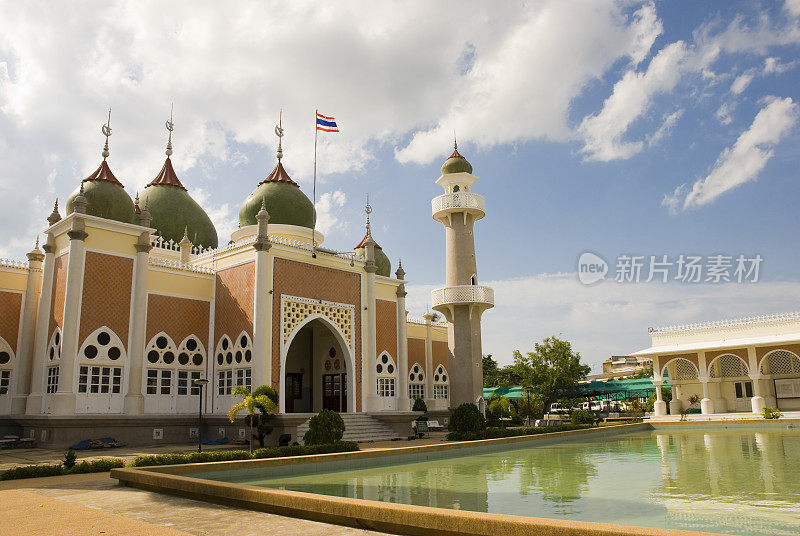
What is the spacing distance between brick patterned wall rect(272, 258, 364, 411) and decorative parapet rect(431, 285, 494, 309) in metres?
3.95

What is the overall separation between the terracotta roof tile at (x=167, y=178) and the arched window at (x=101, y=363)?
1008 centimetres

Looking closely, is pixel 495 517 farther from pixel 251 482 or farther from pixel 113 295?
pixel 113 295

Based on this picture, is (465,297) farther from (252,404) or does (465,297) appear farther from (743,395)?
(743,395)

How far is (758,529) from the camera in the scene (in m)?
6.52

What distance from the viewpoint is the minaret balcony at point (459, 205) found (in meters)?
25.5

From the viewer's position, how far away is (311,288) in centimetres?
2081

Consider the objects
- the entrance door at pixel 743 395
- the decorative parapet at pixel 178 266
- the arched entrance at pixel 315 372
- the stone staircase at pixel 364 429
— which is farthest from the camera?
the entrance door at pixel 743 395

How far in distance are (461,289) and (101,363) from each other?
43.4 ft

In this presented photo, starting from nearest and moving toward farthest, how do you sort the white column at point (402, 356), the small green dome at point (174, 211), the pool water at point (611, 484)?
the pool water at point (611, 484), the white column at point (402, 356), the small green dome at point (174, 211)

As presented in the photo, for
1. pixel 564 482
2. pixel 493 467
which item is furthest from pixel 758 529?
pixel 493 467

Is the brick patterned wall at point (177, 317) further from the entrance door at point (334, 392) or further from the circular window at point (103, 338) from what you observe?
the entrance door at point (334, 392)

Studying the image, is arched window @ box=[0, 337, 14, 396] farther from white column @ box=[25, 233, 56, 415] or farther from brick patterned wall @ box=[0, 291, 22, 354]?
white column @ box=[25, 233, 56, 415]

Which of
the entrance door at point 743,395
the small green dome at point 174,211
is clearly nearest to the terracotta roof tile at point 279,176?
the small green dome at point 174,211

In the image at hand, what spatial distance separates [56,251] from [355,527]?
1629 cm
